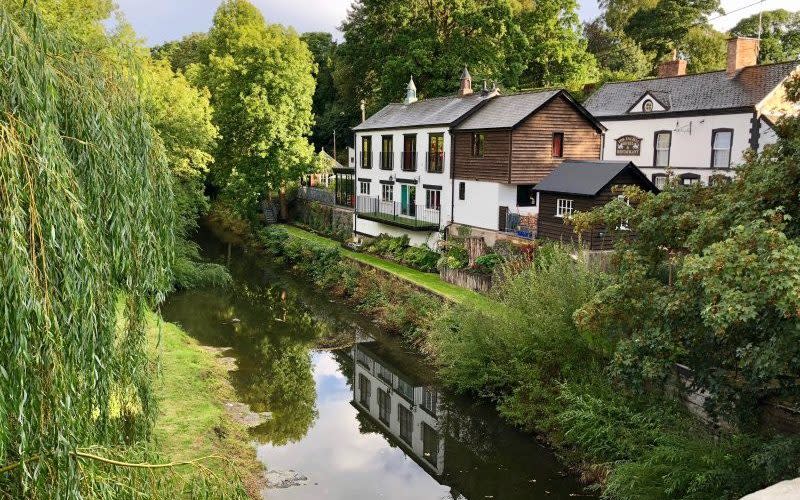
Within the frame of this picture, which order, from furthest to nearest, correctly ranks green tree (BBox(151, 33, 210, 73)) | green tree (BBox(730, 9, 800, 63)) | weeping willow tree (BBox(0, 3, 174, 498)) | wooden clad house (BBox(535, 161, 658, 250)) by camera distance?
green tree (BBox(151, 33, 210, 73)), green tree (BBox(730, 9, 800, 63)), wooden clad house (BBox(535, 161, 658, 250)), weeping willow tree (BBox(0, 3, 174, 498))

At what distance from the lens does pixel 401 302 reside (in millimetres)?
24438

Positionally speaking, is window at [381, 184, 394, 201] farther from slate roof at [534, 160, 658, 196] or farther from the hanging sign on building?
the hanging sign on building

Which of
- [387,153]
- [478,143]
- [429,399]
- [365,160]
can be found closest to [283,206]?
[365,160]

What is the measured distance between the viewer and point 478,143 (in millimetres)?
28422

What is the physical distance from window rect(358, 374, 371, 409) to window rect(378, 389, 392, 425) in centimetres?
40

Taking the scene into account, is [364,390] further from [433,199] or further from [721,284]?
[433,199]

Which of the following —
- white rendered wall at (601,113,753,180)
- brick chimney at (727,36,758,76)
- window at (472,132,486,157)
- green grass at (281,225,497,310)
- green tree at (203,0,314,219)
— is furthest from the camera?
green tree at (203,0,314,219)

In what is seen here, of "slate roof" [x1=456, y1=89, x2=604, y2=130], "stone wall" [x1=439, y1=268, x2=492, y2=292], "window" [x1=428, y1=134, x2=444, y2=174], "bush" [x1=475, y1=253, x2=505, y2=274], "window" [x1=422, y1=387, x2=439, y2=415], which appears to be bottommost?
"window" [x1=422, y1=387, x2=439, y2=415]

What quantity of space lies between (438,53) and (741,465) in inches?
1444

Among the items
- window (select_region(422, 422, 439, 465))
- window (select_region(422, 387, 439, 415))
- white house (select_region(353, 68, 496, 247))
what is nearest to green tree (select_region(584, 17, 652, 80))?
white house (select_region(353, 68, 496, 247))

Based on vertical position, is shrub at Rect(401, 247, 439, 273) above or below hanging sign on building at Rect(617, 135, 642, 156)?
below

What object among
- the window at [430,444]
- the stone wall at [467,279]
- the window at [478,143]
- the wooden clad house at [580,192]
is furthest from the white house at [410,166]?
the window at [430,444]

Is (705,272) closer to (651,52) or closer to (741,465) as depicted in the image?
(741,465)

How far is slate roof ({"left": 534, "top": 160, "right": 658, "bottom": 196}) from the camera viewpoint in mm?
22625
